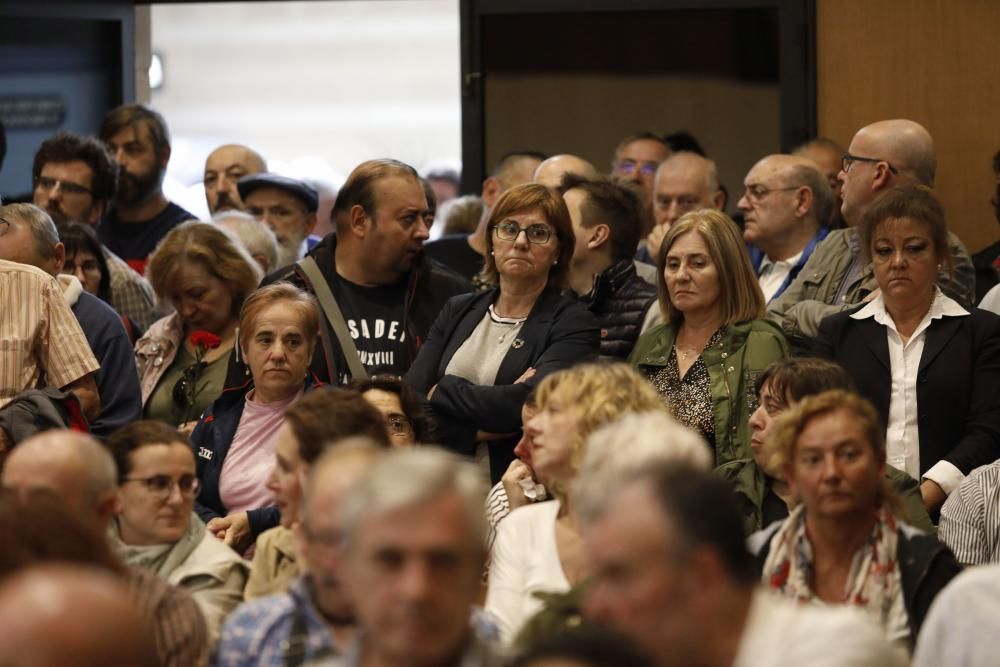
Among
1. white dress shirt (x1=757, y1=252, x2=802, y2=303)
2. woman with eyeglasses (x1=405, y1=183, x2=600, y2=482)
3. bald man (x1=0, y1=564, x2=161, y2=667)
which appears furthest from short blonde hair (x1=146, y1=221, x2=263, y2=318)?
bald man (x1=0, y1=564, x2=161, y2=667)

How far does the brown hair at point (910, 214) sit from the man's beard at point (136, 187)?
313 cm

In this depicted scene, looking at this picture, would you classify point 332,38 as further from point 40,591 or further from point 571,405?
point 40,591

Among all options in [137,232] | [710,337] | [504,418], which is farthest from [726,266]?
[137,232]

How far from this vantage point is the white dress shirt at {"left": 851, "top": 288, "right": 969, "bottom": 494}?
183 inches

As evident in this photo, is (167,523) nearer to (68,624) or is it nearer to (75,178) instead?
(68,624)

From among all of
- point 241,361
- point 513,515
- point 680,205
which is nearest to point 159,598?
point 513,515

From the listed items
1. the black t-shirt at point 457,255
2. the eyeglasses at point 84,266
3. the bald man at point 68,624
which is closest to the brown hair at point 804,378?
the bald man at point 68,624

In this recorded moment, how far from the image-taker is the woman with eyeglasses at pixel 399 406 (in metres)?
4.45

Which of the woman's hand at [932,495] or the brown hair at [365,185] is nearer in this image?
the woman's hand at [932,495]

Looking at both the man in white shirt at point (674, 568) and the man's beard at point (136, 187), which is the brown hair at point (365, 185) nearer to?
the man's beard at point (136, 187)

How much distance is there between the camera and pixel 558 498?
371 cm

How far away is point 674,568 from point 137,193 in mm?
4728

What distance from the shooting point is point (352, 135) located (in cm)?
846

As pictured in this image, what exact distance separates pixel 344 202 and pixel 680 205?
153 centimetres
